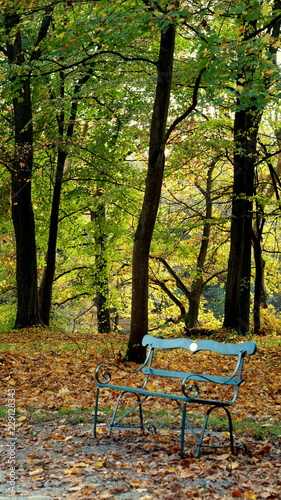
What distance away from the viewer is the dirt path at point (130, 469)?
363 centimetres

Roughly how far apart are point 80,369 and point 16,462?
13.9ft

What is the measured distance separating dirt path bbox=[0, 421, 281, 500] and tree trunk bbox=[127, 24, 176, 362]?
11.2 ft

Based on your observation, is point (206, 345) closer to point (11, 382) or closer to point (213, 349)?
point (213, 349)

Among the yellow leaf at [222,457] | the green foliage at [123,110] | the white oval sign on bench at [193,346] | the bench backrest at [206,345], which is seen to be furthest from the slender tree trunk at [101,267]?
the yellow leaf at [222,457]

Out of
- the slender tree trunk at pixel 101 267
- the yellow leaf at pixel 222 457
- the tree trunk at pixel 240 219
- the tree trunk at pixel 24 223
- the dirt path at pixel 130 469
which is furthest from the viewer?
the slender tree trunk at pixel 101 267

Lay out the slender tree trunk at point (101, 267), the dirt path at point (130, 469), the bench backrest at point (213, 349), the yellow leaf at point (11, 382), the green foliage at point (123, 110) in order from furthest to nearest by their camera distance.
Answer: the slender tree trunk at point (101, 267) → the yellow leaf at point (11, 382) → the green foliage at point (123, 110) → the bench backrest at point (213, 349) → the dirt path at point (130, 469)

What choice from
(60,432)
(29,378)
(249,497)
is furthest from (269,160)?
(249,497)

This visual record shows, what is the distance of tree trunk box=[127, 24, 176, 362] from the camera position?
8312 mm

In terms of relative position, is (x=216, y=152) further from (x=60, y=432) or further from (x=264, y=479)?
(x=264, y=479)

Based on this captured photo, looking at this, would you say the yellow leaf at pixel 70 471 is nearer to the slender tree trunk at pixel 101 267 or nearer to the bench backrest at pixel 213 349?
the bench backrest at pixel 213 349

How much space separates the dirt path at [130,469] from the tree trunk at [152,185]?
342cm

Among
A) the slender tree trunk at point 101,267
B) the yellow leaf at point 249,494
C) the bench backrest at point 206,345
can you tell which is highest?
the slender tree trunk at point 101,267

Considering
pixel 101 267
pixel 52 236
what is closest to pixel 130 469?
pixel 52 236

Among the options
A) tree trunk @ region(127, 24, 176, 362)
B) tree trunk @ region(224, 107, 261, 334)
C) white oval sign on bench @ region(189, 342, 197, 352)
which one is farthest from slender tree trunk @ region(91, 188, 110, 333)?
white oval sign on bench @ region(189, 342, 197, 352)
